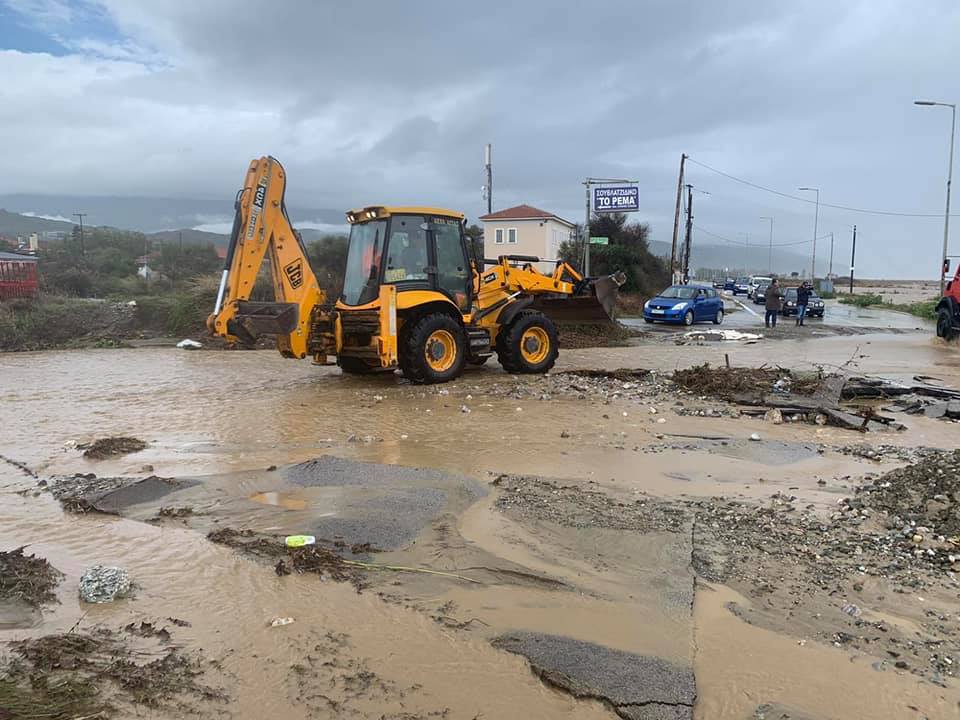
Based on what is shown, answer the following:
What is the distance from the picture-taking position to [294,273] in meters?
11.3

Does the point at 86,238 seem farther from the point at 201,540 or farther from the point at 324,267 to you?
the point at 201,540

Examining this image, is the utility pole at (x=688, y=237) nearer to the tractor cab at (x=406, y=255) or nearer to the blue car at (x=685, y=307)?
the blue car at (x=685, y=307)

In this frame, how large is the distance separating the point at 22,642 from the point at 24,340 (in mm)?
19174

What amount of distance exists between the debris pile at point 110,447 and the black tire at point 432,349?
4.32m

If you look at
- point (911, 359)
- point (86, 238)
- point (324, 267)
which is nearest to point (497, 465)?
point (911, 359)

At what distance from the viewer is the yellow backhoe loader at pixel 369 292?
10.6m

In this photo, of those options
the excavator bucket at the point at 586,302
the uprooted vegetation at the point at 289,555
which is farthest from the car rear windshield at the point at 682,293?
the uprooted vegetation at the point at 289,555

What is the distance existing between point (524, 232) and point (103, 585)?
52.3 meters

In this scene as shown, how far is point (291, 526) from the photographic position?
5246 mm

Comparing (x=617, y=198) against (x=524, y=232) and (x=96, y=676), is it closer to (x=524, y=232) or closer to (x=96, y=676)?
(x=524, y=232)

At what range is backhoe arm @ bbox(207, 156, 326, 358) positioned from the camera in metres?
10.5


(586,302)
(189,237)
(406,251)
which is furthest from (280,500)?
(189,237)

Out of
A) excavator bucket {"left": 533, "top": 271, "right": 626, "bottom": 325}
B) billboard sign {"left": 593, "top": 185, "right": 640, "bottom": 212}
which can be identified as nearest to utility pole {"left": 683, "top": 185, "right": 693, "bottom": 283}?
billboard sign {"left": 593, "top": 185, "right": 640, "bottom": 212}

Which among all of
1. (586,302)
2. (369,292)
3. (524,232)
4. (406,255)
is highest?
(524,232)
